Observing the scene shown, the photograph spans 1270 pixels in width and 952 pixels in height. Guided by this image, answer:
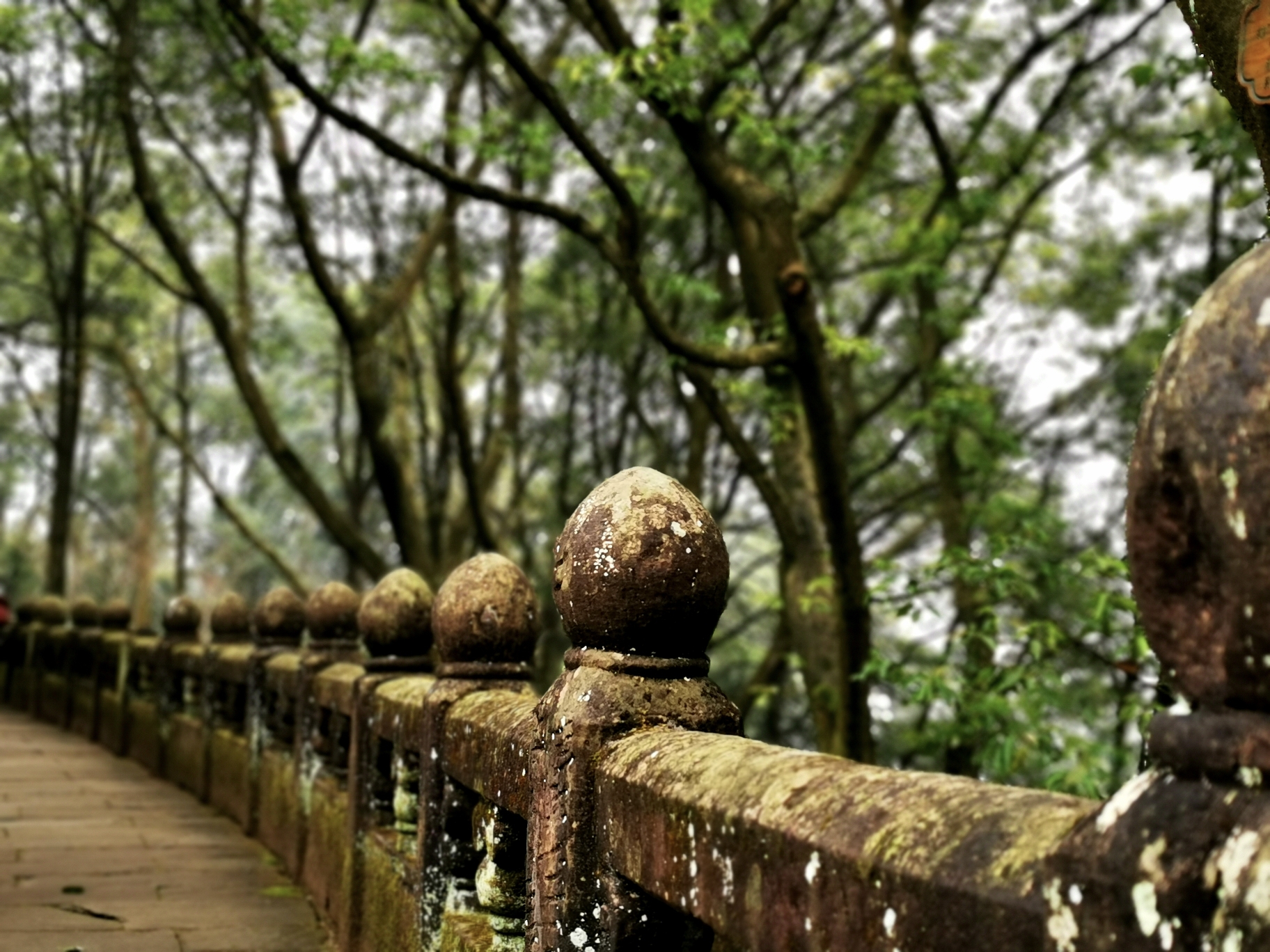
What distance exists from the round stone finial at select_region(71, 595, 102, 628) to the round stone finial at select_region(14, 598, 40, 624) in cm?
222

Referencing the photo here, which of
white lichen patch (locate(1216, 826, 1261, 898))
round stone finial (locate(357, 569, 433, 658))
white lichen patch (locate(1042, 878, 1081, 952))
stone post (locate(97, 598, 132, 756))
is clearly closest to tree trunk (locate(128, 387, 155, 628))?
stone post (locate(97, 598, 132, 756))

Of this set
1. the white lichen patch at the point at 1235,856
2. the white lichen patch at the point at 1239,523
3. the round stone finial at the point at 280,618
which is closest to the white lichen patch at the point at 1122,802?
the white lichen patch at the point at 1235,856

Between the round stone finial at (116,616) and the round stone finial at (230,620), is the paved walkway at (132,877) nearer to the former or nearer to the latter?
the round stone finial at (230,620)

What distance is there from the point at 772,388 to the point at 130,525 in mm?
31515

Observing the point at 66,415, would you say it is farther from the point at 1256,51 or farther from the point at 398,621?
the point at 1256,51

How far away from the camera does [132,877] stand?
6125 millimetres

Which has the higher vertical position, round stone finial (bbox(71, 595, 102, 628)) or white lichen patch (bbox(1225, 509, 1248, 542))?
white lichen patch (bbox(1225, 509, 1248, 542))

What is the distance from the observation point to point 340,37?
7.84 m

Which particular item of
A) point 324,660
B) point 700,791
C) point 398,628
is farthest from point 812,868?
point 324,660

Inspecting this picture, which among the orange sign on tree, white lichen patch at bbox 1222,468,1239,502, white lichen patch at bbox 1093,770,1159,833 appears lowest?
white lichen patch at bbox 1093,770,1159,833

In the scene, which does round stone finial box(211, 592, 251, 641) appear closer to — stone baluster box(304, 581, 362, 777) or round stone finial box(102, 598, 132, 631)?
stone baluster box(304, 581, 362, 777)

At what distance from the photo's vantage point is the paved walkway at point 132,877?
4.98m

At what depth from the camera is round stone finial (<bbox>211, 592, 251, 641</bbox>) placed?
29.5ft

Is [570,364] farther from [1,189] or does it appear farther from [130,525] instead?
[130,525]
